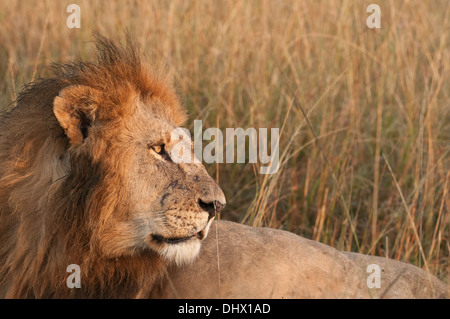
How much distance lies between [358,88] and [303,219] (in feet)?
4.13

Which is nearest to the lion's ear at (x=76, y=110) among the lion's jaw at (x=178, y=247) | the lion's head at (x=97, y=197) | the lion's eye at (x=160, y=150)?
the lion's head at (x=97, y=197)

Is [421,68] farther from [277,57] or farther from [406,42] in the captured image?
[277,57]

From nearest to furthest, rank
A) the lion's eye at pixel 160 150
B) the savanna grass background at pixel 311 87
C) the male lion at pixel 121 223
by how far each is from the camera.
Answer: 1. the male lion at pixel 121 223
2. the lion's eye at pixel 160 150
3. the savanna grass background at pixel 311 87

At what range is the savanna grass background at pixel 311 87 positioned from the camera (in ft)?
14.7

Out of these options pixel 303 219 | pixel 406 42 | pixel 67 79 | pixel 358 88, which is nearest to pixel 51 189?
pixel 67 79

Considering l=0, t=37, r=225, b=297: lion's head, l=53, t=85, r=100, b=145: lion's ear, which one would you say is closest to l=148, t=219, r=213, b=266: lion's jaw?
l=0, t=37, r=225, b=297: lion's head

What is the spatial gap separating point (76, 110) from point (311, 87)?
2.98m

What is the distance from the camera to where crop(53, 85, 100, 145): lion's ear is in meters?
2.73

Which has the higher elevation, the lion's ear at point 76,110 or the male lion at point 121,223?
the lion's ear at point 76,110

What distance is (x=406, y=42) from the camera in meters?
5.89

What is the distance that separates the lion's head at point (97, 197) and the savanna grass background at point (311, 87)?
1278 mm

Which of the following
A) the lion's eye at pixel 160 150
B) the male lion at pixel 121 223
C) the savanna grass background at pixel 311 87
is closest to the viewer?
the male lion at pixel 121 223

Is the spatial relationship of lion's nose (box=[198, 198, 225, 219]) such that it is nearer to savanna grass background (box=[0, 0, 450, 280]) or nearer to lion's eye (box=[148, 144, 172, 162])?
lion's eye (box=[148, 144, 172, 162])

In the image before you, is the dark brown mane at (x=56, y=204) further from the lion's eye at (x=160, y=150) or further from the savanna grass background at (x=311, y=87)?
the savanna grass background at (x=311, y=87)
